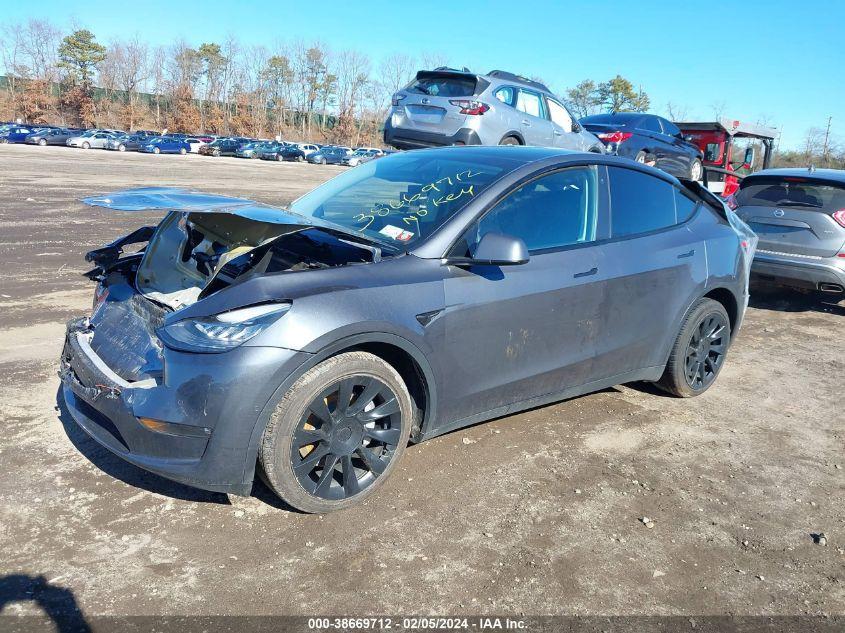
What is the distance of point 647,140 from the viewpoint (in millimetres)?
13641

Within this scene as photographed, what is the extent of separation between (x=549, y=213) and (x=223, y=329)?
2025mm

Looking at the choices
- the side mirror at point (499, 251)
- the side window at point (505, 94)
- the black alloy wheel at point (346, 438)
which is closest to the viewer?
the black alloy wheel at point (346, 438)

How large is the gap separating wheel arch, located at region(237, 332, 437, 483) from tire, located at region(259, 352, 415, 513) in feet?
0.14

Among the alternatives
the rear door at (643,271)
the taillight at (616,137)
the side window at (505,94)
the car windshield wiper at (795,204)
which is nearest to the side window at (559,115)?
the side window at (505,94)

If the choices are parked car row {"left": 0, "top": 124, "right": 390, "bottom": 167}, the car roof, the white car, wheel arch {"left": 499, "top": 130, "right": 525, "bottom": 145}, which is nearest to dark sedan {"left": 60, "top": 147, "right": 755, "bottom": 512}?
the car roof

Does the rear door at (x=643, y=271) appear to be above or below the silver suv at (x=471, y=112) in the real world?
below

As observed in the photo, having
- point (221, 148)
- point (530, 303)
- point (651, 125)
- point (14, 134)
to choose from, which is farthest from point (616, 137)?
point (14, 134)

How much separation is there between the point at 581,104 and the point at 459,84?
83262 millimetres

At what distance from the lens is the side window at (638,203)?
14.2ft

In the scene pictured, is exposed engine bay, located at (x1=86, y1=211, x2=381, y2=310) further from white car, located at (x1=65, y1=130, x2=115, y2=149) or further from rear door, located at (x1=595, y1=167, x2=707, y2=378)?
white car, located at (x1=65, y1=130, x2=115, y2=149)

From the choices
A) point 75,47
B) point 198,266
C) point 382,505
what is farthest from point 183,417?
point 75,47

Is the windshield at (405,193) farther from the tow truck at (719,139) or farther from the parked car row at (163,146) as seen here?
the parked car row at (163,146)

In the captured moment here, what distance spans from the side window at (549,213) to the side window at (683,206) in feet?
2.97

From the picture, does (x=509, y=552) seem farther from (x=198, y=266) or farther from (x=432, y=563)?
(x=198, y=266)
